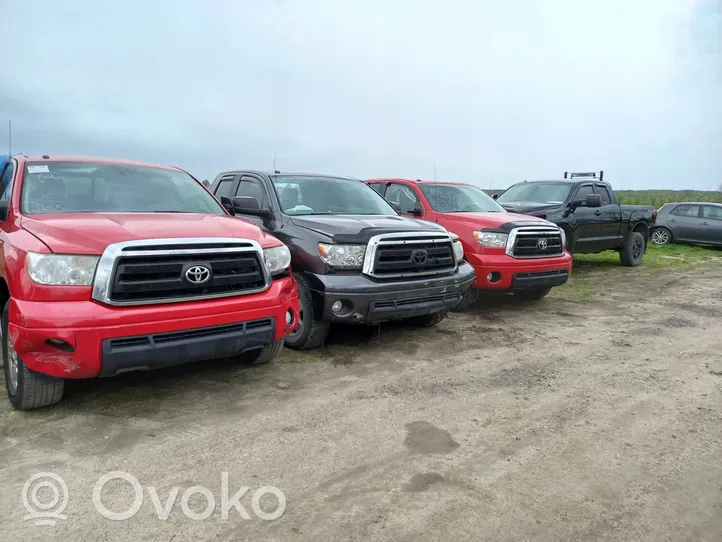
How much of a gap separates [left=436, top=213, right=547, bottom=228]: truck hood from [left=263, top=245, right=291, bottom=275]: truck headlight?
3.43 m

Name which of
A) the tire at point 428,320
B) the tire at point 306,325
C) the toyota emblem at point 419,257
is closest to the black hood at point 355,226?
the toyota emblem at point 419,257

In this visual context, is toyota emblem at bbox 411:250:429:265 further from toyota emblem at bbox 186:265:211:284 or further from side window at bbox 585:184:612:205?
side window at bbox 585:184:612:205

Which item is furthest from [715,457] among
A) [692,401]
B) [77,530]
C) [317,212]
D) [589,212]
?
[589,212]

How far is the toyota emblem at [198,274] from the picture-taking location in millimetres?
3570

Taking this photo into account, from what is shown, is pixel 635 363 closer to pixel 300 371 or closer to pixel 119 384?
pixel 300 371

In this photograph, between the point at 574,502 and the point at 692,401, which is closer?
the point at 574,502

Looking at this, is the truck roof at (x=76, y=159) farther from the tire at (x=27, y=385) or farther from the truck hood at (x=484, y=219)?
the truck hood at (x=484, y=219)

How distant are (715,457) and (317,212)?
4.11 meters

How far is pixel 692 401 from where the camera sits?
4031 mm

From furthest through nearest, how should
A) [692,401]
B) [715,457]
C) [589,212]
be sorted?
1. [589,212]
2. [692,401]
3. [715,457]

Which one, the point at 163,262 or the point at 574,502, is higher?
the point at 163,262

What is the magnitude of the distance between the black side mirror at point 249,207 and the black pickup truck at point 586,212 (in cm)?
564

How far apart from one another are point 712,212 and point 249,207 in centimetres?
1650

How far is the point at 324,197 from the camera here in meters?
6.16
